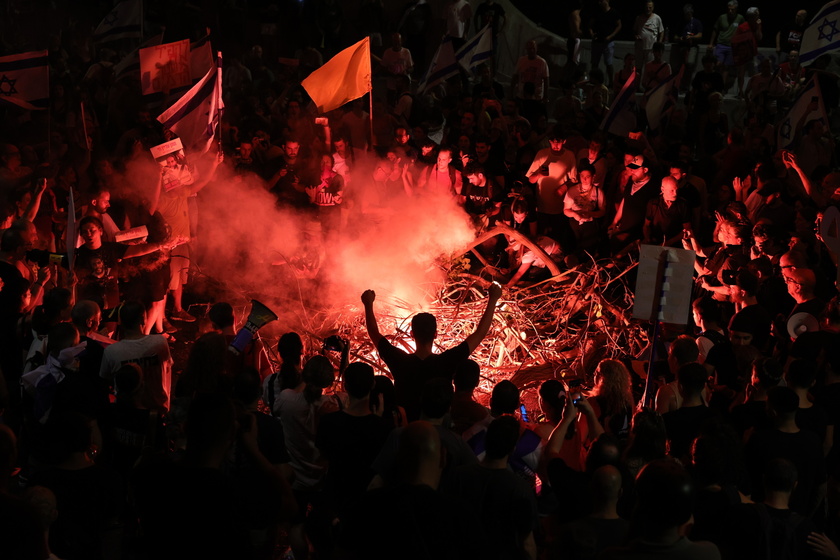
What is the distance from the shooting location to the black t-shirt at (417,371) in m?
6.71

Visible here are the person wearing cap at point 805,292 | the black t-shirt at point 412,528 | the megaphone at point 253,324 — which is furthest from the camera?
the person wearing cap at point 805,292

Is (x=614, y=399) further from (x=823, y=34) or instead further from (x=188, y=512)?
(x=823, y=34)

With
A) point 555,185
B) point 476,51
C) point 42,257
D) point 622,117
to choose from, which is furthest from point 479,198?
point 42,257

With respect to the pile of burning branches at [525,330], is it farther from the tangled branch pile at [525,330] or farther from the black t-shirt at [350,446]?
the black t-shirt at [350,446]

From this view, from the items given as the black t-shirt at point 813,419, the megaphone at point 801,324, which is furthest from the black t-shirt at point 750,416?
the megaphone at point 801,324

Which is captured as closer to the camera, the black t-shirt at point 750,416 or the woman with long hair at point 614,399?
the black t-shirt at point 750,416

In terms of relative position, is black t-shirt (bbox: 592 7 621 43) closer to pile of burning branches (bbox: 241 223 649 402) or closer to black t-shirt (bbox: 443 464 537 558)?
pile of burning branches (bbox: 241 223 649 402)

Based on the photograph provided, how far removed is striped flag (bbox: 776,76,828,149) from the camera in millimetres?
11219

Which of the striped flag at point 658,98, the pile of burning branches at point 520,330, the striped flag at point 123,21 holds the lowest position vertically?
the pile of burning branches at point 520,330

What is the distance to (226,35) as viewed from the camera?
21203mm

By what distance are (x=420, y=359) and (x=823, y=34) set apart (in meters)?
8.04

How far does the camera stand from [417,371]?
265 inches

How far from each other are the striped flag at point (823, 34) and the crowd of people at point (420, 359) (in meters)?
1.07

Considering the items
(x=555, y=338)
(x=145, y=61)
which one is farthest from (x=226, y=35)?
(x=555, y=338)
